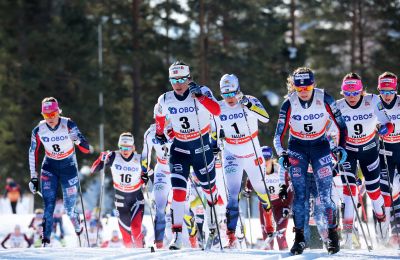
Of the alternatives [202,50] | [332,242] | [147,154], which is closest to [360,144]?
[332,242]

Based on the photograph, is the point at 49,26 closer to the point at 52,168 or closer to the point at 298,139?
the point at 52,168

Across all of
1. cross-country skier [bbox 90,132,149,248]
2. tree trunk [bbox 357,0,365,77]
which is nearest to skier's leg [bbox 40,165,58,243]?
cross-country skier [bbox 90,132,149,248]

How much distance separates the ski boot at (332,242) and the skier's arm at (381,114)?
2.31m

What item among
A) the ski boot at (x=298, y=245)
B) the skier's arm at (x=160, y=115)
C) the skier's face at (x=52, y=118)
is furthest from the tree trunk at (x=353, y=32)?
the ski boot at (x=298, y=245)

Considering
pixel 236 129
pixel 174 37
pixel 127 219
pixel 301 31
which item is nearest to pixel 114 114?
pixel 174 37

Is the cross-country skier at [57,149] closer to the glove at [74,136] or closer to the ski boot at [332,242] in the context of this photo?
the glove at [74,136]

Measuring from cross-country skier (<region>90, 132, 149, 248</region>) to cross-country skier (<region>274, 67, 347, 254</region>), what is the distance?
271 inches

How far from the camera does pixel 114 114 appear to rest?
42969mm

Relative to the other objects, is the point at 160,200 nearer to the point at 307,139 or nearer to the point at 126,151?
the point at 126,151

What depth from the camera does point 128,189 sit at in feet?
58.4

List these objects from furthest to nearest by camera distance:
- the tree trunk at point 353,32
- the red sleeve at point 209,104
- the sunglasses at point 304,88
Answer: the tree trunk at point 353,32, the red sleeve at point 209,104, the sunglasses at point 304,88

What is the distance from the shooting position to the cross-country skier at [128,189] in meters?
17.8

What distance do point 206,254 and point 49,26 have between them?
30.9 meters

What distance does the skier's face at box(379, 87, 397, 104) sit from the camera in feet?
46.1
